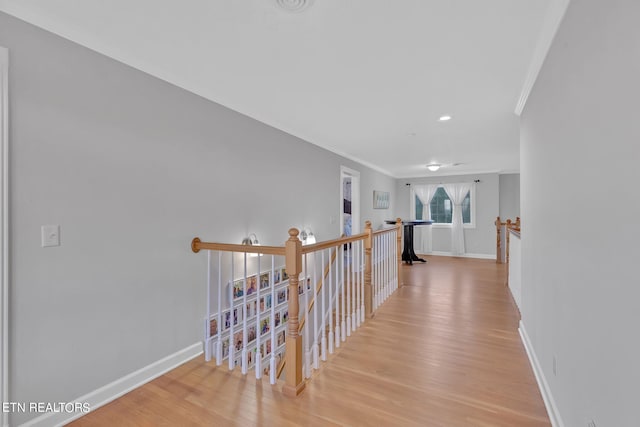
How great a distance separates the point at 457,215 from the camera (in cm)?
778

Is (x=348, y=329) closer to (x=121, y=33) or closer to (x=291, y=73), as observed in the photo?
(x=291, y=73)

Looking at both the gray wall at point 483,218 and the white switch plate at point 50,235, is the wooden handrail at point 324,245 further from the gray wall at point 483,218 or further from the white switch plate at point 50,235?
the gray wall at point 483,218

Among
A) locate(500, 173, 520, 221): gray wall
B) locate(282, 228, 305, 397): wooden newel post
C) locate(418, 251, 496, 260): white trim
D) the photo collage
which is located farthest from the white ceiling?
locate(418, 251, 496, 260): white trim

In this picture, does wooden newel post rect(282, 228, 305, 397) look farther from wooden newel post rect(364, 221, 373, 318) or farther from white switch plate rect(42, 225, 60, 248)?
wooden newel post rect(364, 221, 373, 318)

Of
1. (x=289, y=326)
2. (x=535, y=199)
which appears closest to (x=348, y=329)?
(x=289, y=326)

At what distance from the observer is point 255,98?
278cm

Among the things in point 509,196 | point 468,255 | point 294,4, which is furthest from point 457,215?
point 294,4

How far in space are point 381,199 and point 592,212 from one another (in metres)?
6.16

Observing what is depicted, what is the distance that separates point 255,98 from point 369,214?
14.1 feet

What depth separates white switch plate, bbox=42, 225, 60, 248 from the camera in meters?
1.64

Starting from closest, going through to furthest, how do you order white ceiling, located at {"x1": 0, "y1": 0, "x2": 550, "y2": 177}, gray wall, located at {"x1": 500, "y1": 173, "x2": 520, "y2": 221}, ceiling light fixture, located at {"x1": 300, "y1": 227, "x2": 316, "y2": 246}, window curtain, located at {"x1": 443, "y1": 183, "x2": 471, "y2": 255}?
1. white ceiling, located at {"x1": 0, "y1": 0, "x2": 550, "y2": 177}
2. ceiling light fixture, located at {"x1": 300, "y1": 227, "x2": 316, "y2": 246}
3. gray wall, located at {"x1": 500, "y1": 173, "x2": 520, "y2": 221}
4. window curtain, located at {"x1": 443, "y1": 183, "x2": 471, "y2": 255}

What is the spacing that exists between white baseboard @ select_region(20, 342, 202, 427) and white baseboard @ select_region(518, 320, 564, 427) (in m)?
2.47

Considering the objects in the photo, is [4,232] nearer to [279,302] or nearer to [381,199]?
[279,302]

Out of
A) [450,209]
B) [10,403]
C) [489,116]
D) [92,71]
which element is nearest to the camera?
[10,403]
